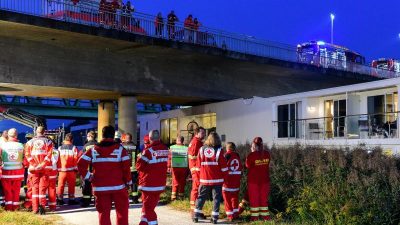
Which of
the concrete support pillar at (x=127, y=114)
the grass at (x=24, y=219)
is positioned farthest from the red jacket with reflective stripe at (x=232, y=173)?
the concrete support pillar at (x=127, y=114)

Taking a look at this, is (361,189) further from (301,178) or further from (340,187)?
(301,178)

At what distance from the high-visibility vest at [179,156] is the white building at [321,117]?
628 cm

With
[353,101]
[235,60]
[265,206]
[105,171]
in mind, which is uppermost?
[235,60]

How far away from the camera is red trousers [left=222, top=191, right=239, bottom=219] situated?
399 inches

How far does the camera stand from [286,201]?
10727 mm

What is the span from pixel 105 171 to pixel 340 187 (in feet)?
14.4

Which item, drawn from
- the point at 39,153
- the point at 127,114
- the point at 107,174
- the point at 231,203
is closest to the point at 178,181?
the point at 231,203

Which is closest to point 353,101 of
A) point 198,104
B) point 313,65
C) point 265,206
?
point 313,65

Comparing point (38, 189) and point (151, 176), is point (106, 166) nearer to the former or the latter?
point (151, 176)

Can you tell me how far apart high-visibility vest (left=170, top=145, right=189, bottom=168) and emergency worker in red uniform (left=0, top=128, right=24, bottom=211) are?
3.91m

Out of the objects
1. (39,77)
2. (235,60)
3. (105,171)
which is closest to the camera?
(105,171)

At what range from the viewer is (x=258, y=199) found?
10070 mm

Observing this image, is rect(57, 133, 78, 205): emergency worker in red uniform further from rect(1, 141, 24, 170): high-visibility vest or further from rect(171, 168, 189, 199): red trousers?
rect(171, 168, 189, 199): red trousers

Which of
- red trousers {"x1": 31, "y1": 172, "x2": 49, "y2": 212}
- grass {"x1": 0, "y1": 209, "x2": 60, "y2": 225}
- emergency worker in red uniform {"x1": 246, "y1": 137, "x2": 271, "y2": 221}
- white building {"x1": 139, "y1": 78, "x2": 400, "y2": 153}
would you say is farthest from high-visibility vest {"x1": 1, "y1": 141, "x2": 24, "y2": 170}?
white building {"x1": 139, "y1": 78, "x2": 400, "y2": 153}
